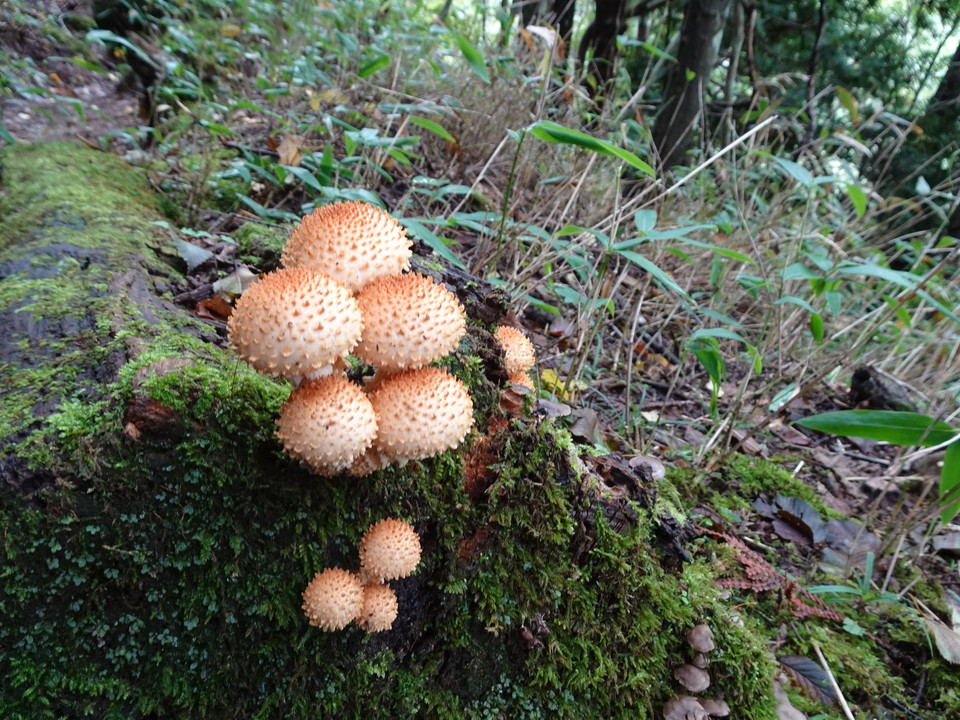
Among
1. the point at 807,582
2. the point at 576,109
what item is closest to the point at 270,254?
the point at 807,582

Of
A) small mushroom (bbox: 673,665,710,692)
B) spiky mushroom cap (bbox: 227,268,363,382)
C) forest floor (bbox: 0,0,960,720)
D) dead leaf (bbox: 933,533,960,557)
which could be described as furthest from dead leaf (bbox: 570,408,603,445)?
dead leaf (bbox: 933,533,960,557)

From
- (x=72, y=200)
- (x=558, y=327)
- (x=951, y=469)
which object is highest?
(x=951, y=469)

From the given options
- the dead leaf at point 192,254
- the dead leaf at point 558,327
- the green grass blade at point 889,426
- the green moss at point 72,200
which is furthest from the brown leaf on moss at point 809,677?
the green moss at point 72,200

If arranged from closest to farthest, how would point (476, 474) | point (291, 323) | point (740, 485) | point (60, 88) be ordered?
point (291, 323), point (476, 474), point (740, 485), point (60, 88)

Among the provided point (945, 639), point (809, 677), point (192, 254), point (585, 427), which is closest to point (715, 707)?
point (809, 677)

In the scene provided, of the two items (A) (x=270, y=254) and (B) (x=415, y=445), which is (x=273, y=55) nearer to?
(A) (x=270, y=254)

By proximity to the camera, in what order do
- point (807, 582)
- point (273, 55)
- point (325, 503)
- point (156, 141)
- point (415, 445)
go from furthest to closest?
point (273, 55), point (156, 141), point (807, 582), point (325, 503), point (415, 445)

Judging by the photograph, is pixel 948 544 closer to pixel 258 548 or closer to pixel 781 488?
pixel 781 488
